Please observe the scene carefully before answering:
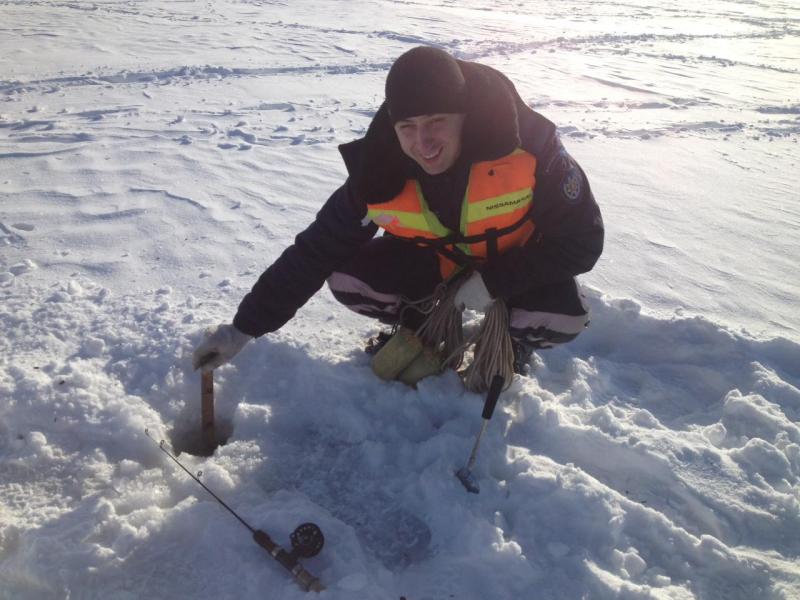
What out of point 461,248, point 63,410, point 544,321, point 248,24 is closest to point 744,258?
point 544,321

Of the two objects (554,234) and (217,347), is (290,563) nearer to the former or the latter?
(217,347)

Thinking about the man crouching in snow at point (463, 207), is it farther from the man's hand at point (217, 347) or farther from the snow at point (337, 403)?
the snow at point (337, 403)

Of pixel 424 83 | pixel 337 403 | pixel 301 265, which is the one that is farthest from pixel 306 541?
pixel 424 83

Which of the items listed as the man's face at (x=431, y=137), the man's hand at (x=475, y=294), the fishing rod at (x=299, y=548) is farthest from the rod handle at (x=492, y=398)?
the man's face at (x=431, y=137)

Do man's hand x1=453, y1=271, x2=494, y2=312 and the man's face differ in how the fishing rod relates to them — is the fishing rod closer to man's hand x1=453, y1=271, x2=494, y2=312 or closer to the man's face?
man's hand x1=453, y1=271, x2=494, y2=312

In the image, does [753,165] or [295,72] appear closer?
[753,165]

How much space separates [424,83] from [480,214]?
516 millimetres

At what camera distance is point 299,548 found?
61.0 inches

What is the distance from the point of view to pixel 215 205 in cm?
355

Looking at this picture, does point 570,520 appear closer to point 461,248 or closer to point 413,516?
point 413,516

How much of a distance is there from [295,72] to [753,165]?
483 cm

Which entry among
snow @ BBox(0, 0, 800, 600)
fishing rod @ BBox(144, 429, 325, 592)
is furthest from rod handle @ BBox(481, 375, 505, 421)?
fishing rod @ BBox(144, 429, 325, 592)

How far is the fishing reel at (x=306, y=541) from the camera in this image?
1552 millimetres

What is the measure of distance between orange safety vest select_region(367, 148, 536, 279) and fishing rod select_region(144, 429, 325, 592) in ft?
3.49
